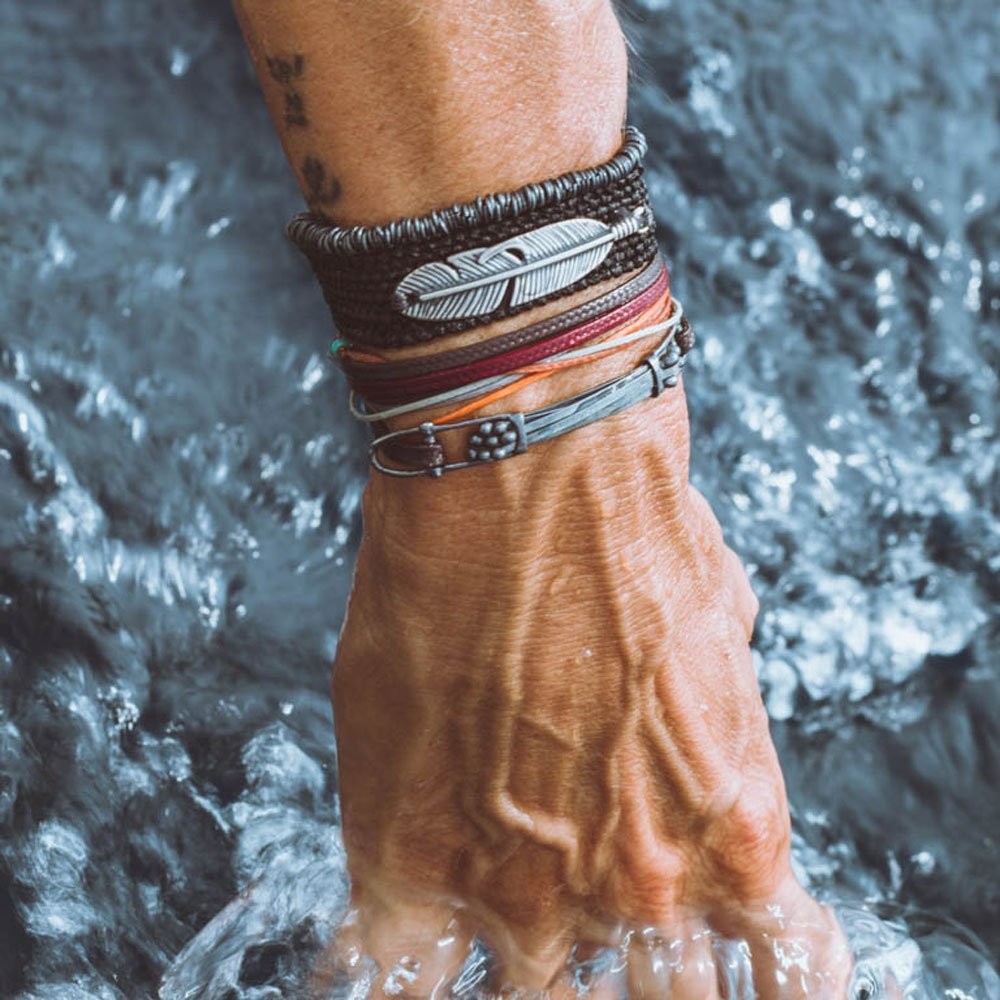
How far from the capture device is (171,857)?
1.65 m

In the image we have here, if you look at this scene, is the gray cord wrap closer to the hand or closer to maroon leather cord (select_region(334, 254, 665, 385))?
maroon leather cord (select_region(334, 254, 665, 385))

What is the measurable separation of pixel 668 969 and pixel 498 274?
0.65 metres

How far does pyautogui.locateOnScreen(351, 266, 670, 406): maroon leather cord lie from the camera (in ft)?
3.43

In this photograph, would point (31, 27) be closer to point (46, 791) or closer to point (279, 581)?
point (279, 581)

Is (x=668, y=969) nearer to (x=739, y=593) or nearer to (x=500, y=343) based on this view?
(x=739, y=593)

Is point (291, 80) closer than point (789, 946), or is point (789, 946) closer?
point (291, 80)

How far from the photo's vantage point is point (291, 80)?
3.40 ft

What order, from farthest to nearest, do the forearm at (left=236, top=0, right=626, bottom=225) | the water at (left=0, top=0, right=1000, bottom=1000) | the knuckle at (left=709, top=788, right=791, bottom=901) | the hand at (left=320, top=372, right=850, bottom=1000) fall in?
1. the water at (left=0, top=0, right=1000, bottom=1000)
2. the knuckle at (left=709, top=788, right=791, bottom=901)
3. the hand at (left=320, top=372, right=850, bottom=1000)
4. the forearm at (left=236, top=0, right=626, bottom=225)

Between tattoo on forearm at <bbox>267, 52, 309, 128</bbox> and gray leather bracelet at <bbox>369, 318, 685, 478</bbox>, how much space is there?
0.80 ft

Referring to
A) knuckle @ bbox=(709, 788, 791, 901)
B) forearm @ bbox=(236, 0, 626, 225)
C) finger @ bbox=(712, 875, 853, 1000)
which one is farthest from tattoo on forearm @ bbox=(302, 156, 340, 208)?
finger @ bbox=(712, 875, 853, 1000)

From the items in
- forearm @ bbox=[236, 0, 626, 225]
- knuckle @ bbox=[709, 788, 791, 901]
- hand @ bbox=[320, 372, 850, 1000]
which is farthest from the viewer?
knuckle @ bbox=[709, 788, 791, 901]

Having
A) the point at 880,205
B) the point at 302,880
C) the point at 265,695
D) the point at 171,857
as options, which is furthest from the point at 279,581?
the point at 880,205

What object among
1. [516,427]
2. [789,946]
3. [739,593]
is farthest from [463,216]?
[789,946]

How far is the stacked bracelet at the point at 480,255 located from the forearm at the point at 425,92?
26 millimetres
